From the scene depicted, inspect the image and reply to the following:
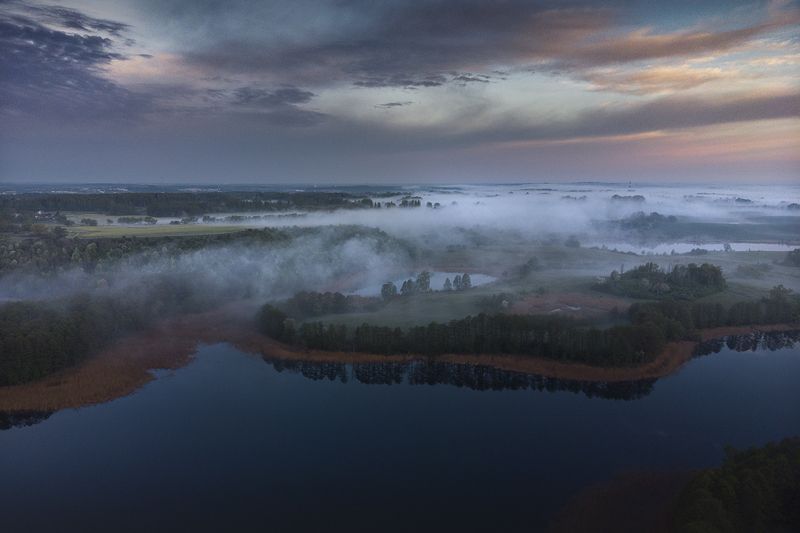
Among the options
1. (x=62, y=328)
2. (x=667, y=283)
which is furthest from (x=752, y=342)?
(x=62, y=328)

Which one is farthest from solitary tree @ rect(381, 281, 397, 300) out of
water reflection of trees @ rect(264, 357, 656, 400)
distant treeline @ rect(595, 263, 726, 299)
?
distant treeline @ rect(595, 263, 726, 299)

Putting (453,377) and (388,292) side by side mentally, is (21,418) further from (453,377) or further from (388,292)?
(388,292)

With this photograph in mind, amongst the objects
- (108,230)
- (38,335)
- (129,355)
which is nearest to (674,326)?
(129,355)

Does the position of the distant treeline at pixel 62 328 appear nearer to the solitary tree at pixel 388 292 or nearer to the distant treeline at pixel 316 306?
the distant treeline at pixel 316 306

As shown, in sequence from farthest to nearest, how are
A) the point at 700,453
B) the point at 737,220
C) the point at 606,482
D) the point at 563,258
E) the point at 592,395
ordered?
the point at 737,220 < the point at 563,258 < the point at 592,395 < the point at 700,453 < the point at 606,482

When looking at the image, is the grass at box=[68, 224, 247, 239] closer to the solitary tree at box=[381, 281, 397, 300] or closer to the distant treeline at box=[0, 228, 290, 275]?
the distant treeline at box=[0, 228, 290, 275]

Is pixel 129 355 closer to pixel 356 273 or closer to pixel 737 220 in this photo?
pixel 356 273
